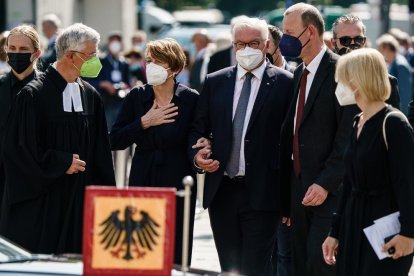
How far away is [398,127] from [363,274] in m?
0.83

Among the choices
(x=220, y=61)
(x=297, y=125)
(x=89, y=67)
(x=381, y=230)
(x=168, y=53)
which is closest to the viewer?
(x=381, y=230)

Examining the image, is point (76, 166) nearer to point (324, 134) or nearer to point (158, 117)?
point (158, 117)

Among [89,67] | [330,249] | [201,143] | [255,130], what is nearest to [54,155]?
[89,67]

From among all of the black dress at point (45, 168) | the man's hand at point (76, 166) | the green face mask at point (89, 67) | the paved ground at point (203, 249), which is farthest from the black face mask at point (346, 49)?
the man's hand at point (76, 166)

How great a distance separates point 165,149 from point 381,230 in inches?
90.5

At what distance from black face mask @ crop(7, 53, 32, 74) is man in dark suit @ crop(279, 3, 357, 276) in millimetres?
2024

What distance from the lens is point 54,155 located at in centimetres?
840

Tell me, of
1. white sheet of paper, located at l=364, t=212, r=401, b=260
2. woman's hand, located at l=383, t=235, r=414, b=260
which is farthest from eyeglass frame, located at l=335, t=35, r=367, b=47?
woman's hand, located at l=383, t=235, r=414, b=260

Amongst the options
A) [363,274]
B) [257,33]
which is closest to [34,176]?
[257,33]

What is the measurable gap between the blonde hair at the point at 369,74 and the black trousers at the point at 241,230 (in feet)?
5.69

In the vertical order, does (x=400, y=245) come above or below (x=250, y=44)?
below

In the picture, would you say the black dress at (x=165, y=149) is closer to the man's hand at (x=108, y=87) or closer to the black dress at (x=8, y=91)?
the black dress at (x=8, y=91)

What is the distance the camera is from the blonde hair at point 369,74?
23.0 ft

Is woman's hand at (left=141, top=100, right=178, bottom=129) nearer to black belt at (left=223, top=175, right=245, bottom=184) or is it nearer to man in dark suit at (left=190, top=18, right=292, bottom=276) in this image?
man in dark suit at (left=190, top=18, right=292, bottom=276)
